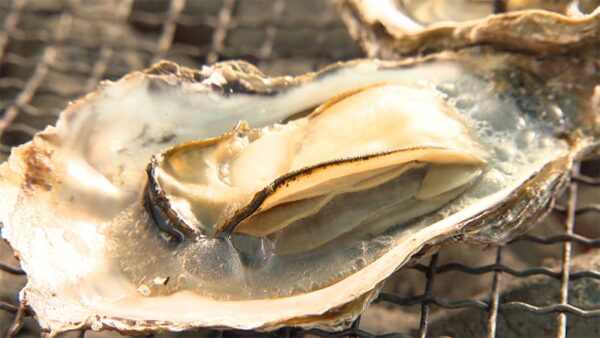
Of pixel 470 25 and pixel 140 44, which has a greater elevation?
pixel 140 44

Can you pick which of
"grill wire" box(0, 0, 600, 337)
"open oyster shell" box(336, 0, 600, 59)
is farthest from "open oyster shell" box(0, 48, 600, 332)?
"grill wire" box(0, 0, 600, 337)

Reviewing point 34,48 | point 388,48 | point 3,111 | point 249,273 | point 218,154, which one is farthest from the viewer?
point 34,48

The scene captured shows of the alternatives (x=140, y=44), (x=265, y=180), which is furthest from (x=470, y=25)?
(x=140, y=44)

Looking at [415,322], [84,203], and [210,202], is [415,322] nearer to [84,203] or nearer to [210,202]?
[210,202]

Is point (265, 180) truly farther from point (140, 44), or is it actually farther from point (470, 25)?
point (140, 44)

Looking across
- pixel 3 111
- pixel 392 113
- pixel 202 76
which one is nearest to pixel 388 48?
pixel 392 113

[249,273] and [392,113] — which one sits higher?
[392,113]
